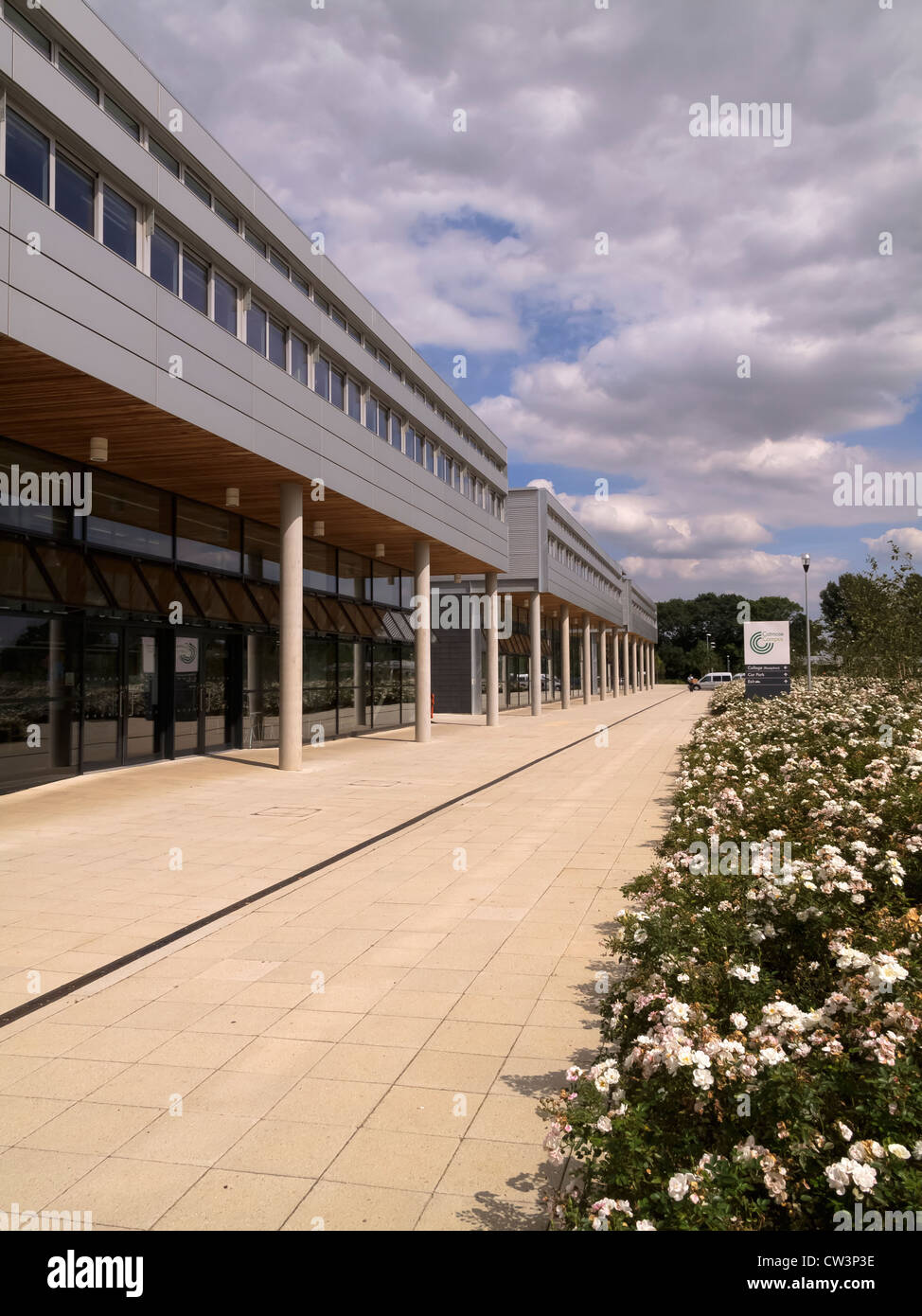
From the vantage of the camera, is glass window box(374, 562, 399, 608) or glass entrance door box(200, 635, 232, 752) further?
glass window box(374, 562, 399, 608)

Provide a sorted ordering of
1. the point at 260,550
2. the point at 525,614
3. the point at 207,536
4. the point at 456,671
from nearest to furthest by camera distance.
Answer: the point at 207,536, the point at 260,550, the point at 456,671, the point at 525,614

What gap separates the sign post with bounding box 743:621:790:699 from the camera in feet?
82.9

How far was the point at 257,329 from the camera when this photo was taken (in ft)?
56.1

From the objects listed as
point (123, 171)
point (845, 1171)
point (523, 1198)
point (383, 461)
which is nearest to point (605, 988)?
point (523, 1198)

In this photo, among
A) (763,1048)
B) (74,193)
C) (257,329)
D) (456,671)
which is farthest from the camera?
(456,671)

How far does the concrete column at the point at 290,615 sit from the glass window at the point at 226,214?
466 cm

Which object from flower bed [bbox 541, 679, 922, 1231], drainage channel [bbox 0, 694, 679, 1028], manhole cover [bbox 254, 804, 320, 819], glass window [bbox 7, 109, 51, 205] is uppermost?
glass window [bbox 7, 109, 51, 205]

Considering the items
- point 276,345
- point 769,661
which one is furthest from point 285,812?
point 769,661

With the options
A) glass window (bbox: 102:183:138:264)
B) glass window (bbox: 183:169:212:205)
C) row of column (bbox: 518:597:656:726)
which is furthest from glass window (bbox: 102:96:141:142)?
row of column (bbox: 518:597:656:726)

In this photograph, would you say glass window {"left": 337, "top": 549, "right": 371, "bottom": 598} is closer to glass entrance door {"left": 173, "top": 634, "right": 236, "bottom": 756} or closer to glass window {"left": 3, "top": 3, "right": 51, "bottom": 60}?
glass entrance door {"left": 173, "top": 634, "right": 236, "bottom": 756}

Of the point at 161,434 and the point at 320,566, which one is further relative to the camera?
the point at 320,566

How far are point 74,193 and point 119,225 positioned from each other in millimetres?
1054

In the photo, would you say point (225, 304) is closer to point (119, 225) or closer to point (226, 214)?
point (226, 214)

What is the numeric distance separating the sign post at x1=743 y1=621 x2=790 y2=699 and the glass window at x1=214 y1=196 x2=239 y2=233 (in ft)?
54.5
